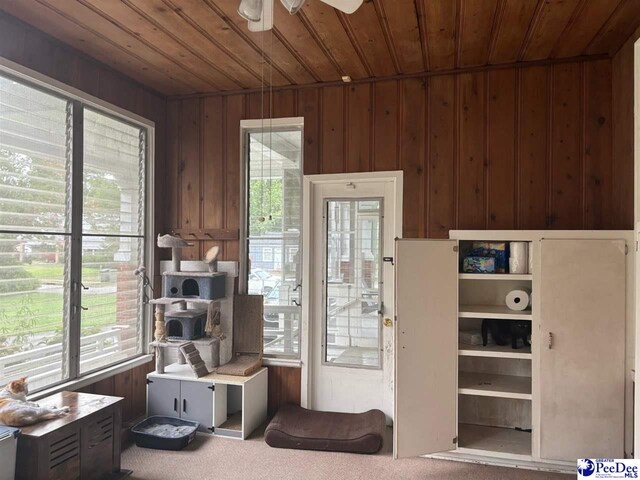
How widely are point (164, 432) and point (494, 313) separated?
8.15 ft

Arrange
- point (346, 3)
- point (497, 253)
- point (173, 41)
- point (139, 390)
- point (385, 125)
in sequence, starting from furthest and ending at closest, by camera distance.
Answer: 1. point (139, 390)
2. point (385, 125)
3. point (497, 253)
4. point (173, 41)
5. point (346, 3)

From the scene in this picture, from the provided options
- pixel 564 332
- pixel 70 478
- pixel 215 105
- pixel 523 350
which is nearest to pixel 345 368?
pixel 523 350

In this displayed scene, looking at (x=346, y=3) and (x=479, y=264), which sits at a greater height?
(x=346, y=3)

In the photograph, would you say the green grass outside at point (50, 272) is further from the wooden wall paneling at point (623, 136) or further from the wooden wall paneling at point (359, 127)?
the wooden wall paneling at point (623, 136)

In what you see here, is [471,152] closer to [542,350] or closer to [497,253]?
[497,253]

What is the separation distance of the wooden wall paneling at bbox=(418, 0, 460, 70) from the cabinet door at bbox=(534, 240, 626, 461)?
1.44 meters

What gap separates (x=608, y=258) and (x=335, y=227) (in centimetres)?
191

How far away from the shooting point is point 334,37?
8.98 ft

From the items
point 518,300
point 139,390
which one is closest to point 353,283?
point 518,300

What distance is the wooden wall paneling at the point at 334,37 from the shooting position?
2420mm

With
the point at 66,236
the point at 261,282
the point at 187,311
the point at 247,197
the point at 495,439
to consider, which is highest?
the point at 247,197

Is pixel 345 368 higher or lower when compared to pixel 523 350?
lower

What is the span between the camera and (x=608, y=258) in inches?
103

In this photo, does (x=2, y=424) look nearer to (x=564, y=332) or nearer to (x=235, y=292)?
(x=235, y=292)
